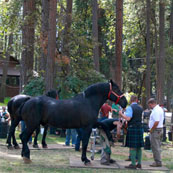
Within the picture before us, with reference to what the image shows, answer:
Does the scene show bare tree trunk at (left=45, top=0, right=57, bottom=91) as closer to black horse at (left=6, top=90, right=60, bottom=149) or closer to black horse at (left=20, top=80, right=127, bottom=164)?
black horse at (left=6, top=90, right=60, bottom=149)

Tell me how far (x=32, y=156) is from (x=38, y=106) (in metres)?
1.87

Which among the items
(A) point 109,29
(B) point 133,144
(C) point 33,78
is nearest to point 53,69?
(C) point 33,78

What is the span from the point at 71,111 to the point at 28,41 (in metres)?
11.3

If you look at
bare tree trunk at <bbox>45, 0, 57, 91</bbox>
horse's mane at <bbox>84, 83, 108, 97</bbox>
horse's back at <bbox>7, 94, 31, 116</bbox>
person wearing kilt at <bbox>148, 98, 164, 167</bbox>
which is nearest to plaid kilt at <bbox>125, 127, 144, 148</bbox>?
person wearing kilt at <bbox>148, 98, 164, 167</bbox>

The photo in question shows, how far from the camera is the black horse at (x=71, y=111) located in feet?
28.7

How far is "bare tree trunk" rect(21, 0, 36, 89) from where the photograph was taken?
18734 mm

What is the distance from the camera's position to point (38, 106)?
29.0 feet

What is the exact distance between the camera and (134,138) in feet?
28.1

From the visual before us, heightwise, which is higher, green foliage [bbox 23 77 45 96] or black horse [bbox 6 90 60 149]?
green foliage [bbox 23 77 45 96]

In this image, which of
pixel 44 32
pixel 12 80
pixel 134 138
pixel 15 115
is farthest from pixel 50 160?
pixel 12 80

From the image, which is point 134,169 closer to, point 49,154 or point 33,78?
point 49,154

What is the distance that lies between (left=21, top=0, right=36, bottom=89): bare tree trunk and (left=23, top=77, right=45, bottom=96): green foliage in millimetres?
1772

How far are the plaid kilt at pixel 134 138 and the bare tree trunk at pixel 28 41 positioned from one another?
10.9 metres

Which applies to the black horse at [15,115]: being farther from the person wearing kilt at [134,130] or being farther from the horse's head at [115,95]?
the person wearing kilt at [134,130]
